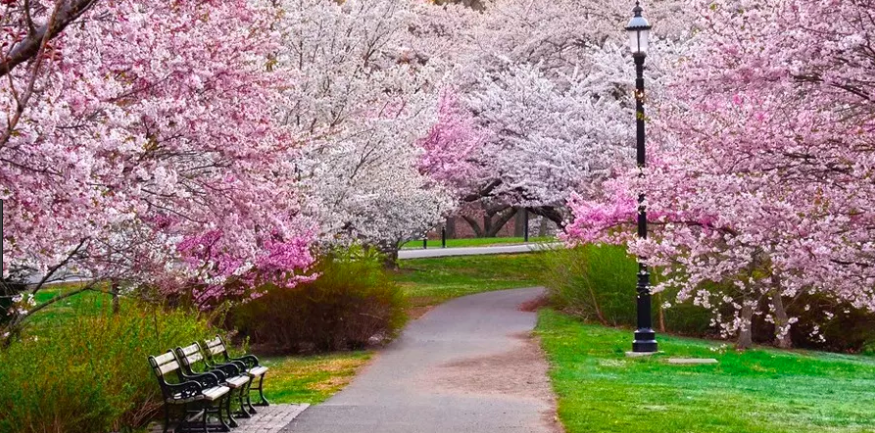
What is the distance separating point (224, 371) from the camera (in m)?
12.0

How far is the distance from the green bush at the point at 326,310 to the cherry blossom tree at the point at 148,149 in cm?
92

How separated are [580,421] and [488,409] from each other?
1.42m

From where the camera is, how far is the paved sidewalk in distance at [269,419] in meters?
11.1

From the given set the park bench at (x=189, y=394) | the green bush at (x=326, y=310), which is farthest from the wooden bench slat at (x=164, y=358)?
the green bush at (x=326, y=310)

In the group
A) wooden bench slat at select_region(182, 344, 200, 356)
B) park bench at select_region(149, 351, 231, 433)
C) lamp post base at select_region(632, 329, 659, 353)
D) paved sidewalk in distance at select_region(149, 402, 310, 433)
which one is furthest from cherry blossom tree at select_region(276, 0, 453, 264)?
park bench at select_region(149, 351, 231, 433)

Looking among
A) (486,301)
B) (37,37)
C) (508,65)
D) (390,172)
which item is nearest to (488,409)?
(37,37)

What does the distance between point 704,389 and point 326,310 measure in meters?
6.93

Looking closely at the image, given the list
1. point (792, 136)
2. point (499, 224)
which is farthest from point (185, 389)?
point (499, 224)

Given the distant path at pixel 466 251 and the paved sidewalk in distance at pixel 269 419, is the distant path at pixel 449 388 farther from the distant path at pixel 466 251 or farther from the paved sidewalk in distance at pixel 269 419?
the distant path at pixel 466 251

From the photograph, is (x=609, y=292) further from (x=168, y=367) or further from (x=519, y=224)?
(x=519, y=224)

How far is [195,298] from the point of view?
16.9 metres

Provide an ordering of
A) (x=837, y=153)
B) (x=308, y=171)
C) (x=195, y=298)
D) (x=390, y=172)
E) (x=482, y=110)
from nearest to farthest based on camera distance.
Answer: (x=837, y=153) → (x=195, y=298) → (x=308, y=171) → (x=390, y=172) → (x=482, y=110)

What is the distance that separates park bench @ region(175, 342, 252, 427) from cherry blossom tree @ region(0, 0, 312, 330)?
116 centimetres

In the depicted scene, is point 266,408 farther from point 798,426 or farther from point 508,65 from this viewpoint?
point 508,65
